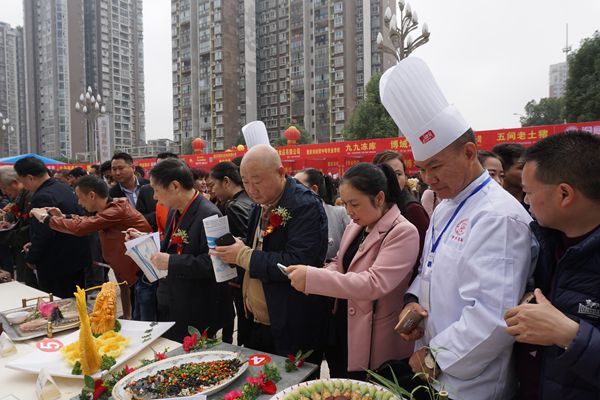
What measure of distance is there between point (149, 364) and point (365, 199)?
1088mm

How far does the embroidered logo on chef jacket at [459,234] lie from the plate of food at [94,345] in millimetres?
1346

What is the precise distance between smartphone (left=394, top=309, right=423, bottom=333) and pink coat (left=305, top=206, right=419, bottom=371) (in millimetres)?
173

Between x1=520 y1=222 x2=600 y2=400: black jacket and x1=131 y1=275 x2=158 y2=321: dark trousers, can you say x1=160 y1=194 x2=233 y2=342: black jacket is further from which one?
x1=520 y1=222 x2=600 y2=400: black jacket

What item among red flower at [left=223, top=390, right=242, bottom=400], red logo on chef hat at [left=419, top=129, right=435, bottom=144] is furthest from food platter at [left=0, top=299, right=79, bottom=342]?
red logo on chef hat at [left=419, top=129, right=435, bottom=144]

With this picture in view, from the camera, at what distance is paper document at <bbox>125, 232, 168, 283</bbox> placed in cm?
199

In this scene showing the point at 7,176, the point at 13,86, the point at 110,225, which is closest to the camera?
the point at 110,225

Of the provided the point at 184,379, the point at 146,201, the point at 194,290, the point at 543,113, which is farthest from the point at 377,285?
the point at 543,113

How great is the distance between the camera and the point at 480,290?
1.11 m

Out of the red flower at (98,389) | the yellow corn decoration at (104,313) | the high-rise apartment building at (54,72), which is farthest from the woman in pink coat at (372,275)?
the high-rise apartment building at (54,72)

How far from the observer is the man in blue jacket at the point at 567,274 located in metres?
0.94

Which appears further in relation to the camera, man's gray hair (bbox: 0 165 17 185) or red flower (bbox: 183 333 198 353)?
man's gray hair (bbox: 0 165 17 185)

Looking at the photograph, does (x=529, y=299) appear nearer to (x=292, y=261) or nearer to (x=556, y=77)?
(x=292, y=261)

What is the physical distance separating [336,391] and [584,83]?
2080cm

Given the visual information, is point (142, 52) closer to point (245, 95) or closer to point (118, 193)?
point (245, 95)
